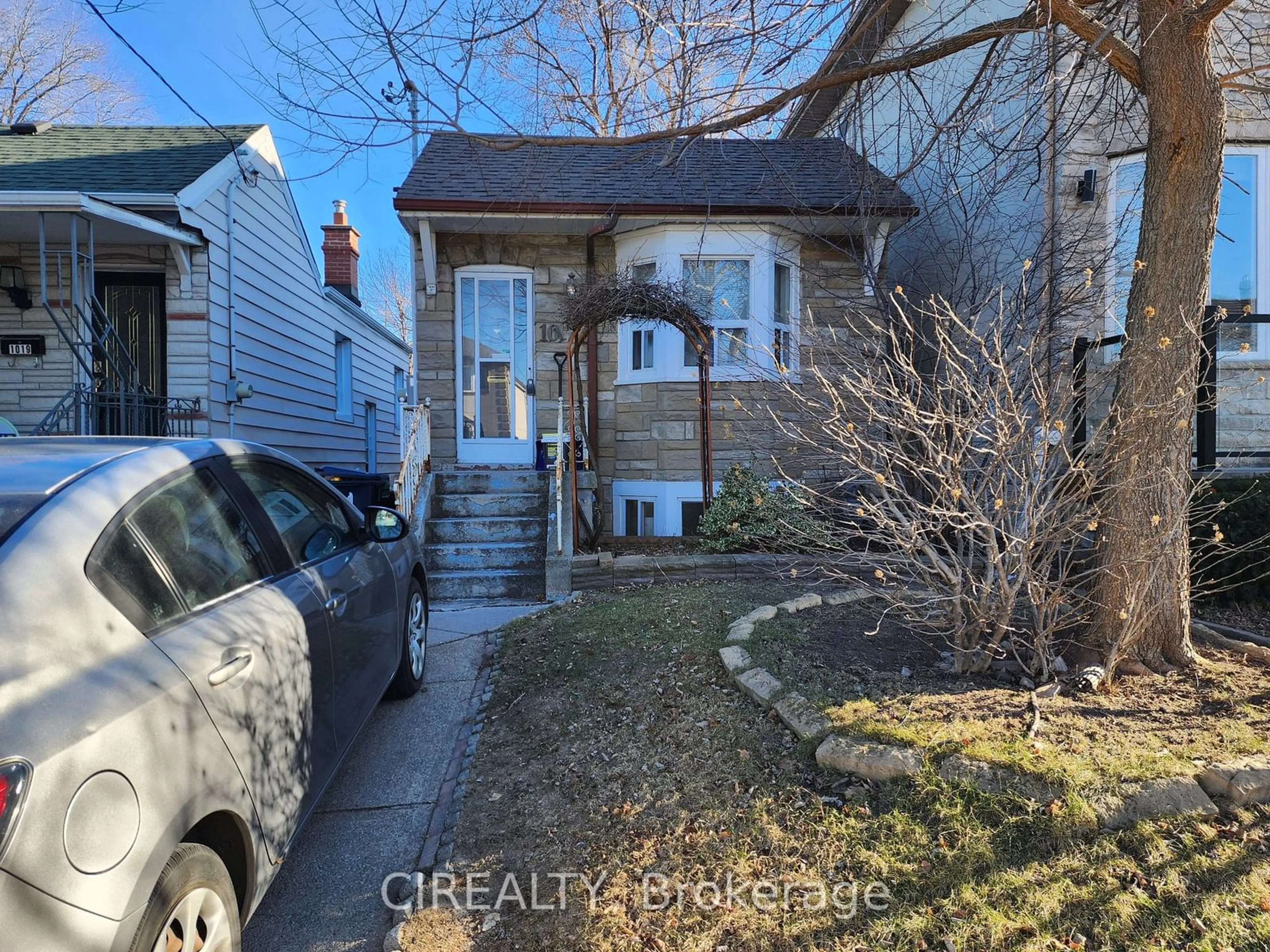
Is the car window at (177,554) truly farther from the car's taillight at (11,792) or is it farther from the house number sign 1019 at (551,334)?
the house number sign 1019 at (551,334)

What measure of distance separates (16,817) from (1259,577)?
18.9 feet

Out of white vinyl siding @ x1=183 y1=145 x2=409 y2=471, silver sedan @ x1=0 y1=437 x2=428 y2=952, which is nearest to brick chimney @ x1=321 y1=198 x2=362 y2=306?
white vinyl siding @ x1=183 y1=145 x2=409 y2=471

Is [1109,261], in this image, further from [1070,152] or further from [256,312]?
[256,312]

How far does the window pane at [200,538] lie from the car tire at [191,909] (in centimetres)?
70

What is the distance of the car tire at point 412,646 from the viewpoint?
4.07 metres

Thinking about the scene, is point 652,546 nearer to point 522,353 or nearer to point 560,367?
point 560,367

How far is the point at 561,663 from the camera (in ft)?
14.6

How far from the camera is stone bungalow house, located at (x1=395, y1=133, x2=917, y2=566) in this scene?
8.52 meters

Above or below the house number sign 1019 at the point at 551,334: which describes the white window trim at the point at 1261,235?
above

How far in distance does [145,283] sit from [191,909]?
28.6 feet

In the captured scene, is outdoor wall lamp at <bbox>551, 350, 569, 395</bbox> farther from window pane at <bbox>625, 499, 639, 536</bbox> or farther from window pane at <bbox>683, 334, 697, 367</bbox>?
window pane at <bbox>625, 499, 639, 536</bbox>

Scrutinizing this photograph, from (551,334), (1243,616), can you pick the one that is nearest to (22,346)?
(551,334)

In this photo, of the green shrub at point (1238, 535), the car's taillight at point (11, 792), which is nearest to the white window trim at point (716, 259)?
the green shrub at point (1238, 535)

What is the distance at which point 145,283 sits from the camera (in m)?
8.48
